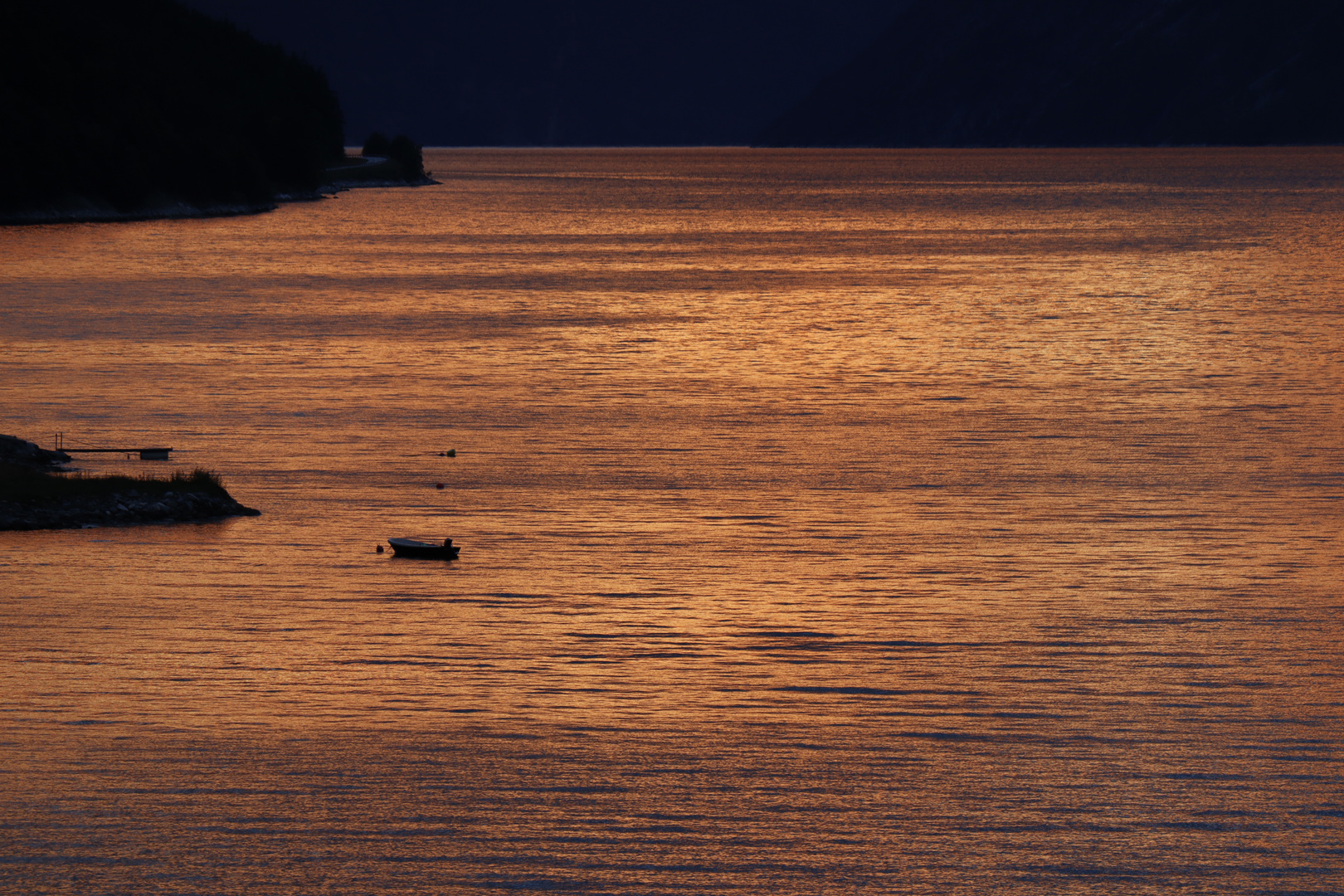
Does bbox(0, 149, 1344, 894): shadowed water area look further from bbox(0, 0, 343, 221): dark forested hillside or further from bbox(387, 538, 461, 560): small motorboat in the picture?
bbox(0, 0, 343, 221): dark forested hillside

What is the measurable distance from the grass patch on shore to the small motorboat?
5.89 m

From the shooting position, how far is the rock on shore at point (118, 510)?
117 feet

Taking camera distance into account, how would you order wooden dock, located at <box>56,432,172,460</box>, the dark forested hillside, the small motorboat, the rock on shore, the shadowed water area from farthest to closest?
the dark forested hillside
wooden dock, located at <box>56,432,172,460</box>
the rock on shore
the small motorboat
the shadowed water area

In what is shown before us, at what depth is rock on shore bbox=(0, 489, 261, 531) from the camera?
35.5 m

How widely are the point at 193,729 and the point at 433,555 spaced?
34.7ft

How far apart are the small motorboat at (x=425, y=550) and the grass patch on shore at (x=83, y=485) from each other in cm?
589

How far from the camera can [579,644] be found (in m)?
26.6

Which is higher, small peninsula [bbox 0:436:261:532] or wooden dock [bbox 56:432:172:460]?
small peninsula [bbox 0:436:261:532]

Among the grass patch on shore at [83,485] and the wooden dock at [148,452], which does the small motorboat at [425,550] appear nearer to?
the grass patch on shore at [83,485]

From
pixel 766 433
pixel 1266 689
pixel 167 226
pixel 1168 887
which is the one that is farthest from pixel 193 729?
pixel 167 226

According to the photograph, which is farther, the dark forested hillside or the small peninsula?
the dark forested hillside

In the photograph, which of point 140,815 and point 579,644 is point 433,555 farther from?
point 140,815

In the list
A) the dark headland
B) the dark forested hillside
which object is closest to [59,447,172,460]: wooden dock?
the dark forested hillside

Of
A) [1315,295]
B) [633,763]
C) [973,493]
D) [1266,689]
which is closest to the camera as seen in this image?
[633,763]
